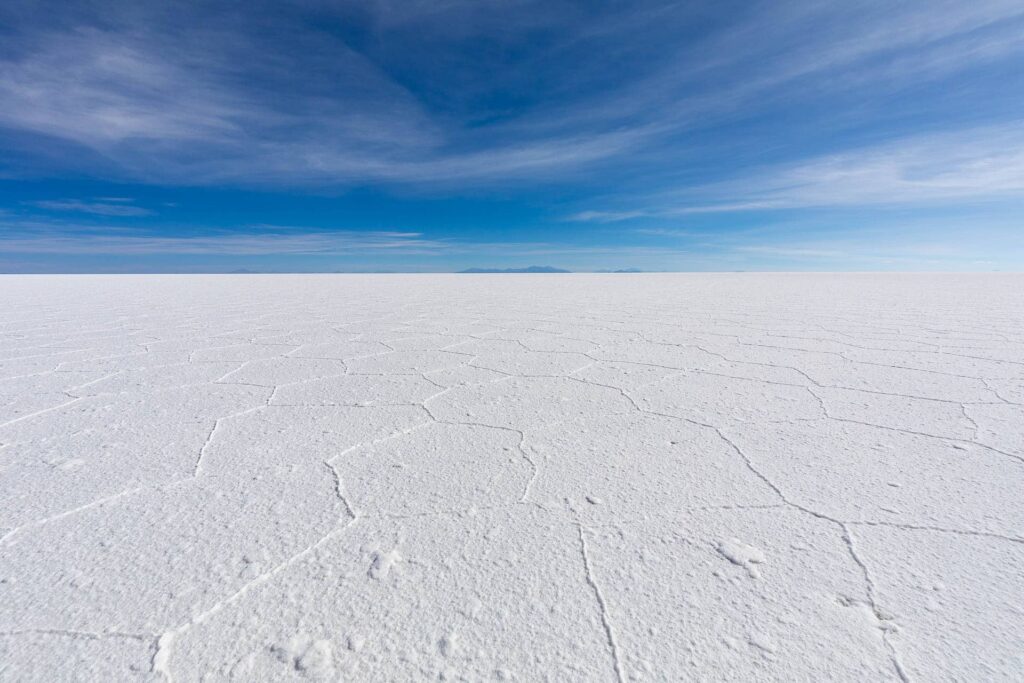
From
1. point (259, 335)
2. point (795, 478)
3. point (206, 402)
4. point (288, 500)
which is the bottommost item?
point (259, 335)

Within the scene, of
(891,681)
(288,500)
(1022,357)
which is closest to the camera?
(891,681)

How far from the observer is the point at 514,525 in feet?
3.10

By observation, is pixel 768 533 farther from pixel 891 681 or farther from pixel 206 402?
pixel 206 402

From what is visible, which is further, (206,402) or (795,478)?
(206,402)

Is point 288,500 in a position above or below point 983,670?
below

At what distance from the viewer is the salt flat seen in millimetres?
649

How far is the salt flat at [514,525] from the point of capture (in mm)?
649

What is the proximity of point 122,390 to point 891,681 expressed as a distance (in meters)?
2.42

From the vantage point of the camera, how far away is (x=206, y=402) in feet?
5.70

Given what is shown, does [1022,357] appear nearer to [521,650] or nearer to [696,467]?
[696,467]

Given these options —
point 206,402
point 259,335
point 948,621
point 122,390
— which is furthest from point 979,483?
→ point 259,335

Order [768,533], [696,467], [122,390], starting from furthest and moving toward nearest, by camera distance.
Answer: [122,390], [696,467], [768,533]

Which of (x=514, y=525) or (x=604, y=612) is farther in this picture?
(x=514, y=525)

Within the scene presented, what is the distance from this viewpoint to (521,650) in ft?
2.14
